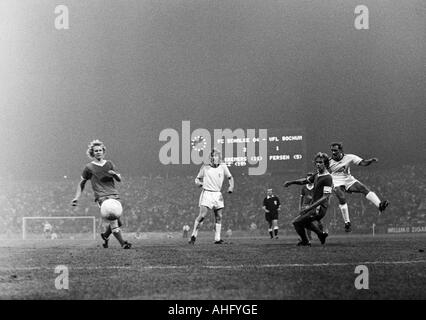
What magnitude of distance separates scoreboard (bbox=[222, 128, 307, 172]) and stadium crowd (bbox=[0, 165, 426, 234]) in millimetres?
3441

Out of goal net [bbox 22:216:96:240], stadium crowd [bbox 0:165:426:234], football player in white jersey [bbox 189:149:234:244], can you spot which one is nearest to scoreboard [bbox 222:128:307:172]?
stadium crowd [bbox 0:165:426:234]

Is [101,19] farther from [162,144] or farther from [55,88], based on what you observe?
[162,144]

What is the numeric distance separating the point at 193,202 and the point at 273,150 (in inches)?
448

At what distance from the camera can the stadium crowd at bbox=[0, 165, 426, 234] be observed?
115ft

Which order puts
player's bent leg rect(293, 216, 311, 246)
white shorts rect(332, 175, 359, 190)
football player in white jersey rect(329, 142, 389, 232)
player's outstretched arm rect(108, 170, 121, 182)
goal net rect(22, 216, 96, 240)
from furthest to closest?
goal net rect(22, 216, 96, 240) < white shorts rect(332, 175, 359, 190) < football player in white jersey rect(329, 142, 389, 232) < player's bent leg rect(293, 216, 311, 246) < player's outstretched arm rect(108, 170, 121, 182)

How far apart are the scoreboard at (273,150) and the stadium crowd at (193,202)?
3441 millimetres

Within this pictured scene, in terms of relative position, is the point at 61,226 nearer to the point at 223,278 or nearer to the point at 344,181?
the point at 344,181

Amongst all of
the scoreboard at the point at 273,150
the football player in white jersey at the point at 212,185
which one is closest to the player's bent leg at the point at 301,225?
the football player in white jersey at the point at 212,185

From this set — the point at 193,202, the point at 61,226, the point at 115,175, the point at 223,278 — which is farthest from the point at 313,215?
the point at 193,202

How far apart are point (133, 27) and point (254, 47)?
6591 millimetres

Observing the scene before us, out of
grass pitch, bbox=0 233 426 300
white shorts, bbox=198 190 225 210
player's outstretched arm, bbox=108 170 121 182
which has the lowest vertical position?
grass pitch, bbox=0 233 426 300

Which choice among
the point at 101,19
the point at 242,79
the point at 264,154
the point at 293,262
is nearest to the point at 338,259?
the point at 293,262

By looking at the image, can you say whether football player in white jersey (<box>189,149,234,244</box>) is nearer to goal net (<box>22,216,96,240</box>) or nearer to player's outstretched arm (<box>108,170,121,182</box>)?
player's outstretched arm (<box>108,170,121,182</box>)

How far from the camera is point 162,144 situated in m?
46.4
